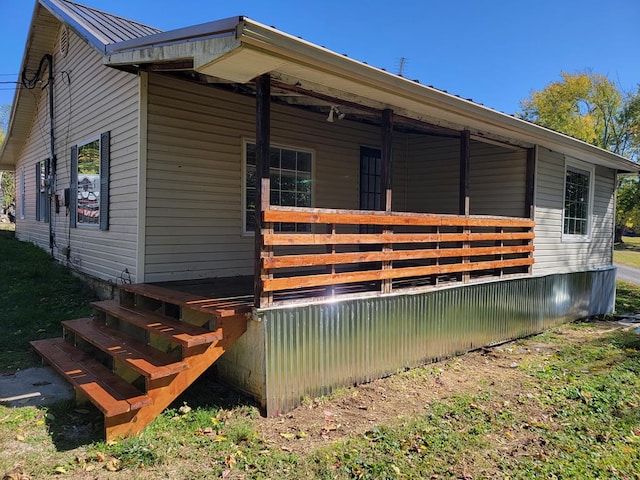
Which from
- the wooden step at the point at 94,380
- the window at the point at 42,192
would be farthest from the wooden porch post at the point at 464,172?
the window at the point at 42,192

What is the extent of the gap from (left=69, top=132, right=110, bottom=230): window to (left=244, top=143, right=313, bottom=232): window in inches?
77.2

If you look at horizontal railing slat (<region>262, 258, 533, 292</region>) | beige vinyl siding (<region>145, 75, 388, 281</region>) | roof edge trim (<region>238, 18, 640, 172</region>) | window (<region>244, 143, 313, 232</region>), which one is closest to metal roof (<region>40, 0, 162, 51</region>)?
beige vinyl siding (<region>145, 75, 388, 281</region>)

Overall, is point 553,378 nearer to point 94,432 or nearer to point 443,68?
point 94,432

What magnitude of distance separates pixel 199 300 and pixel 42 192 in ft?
25.8

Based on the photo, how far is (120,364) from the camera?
3.64 metres

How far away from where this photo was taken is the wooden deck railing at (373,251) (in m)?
3.72

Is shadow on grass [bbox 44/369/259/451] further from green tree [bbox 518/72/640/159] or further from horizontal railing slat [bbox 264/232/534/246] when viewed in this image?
green tree [bbox 518/72/640/159]

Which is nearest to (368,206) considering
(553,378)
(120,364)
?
(553,378)

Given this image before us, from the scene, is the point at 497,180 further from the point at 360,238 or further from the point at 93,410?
the point at 93,410

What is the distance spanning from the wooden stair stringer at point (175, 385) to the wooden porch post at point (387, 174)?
68.9 inches

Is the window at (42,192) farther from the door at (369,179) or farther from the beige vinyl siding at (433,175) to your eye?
the beige vinyl siding at (433,175)

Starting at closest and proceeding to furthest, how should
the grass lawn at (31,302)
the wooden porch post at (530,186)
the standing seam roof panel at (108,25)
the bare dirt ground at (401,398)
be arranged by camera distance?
the bare dirt ground at (401,398) < the grass lawn at (31,302) < the standing seam roof panel at (108,25) < the wooden porch post at (530,186)

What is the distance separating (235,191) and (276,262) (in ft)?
8.45

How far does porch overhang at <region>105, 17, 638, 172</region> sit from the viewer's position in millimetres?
3008
